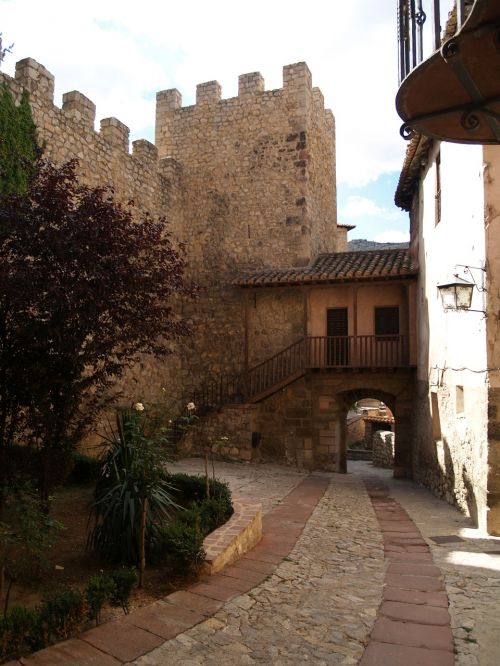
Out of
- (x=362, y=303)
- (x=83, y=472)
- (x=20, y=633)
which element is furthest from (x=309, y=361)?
(x=20, y=633)

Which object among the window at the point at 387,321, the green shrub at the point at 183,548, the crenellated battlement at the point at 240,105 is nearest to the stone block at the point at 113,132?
the crenellated battlement at the point at 240,105

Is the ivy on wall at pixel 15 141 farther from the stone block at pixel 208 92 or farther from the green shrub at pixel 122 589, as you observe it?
the stone block at pixel 208 92

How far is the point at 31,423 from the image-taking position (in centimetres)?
564

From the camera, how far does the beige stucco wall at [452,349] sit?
7730 millimetres

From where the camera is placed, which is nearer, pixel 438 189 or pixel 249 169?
pixel 438 189

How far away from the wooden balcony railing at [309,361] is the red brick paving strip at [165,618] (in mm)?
8070

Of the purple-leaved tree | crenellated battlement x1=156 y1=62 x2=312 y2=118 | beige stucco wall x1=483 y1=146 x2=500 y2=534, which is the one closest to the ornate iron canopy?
the purple-leaved tree

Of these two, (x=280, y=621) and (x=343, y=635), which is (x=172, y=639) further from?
(x=343, y=635)

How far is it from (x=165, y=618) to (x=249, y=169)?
48.4 feet

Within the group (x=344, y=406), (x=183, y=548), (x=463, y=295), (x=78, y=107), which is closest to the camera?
(x=183, y=548)

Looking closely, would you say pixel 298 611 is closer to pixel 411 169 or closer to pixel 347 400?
pixel 411 169

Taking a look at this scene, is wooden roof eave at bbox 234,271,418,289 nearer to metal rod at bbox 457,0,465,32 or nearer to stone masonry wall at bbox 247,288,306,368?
stone masonry wall at bbox 247,288,306,368

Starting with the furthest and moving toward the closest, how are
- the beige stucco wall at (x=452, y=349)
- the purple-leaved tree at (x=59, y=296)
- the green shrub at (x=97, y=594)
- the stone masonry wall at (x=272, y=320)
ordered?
the stone masonry wall at (x=272, y=320) < the beige stucco wall at (x=452, y=349) < the purple-leaved tree at (x=59, y=296) < the green shrub at (x=97, y=594)

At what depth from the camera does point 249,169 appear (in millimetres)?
16734
